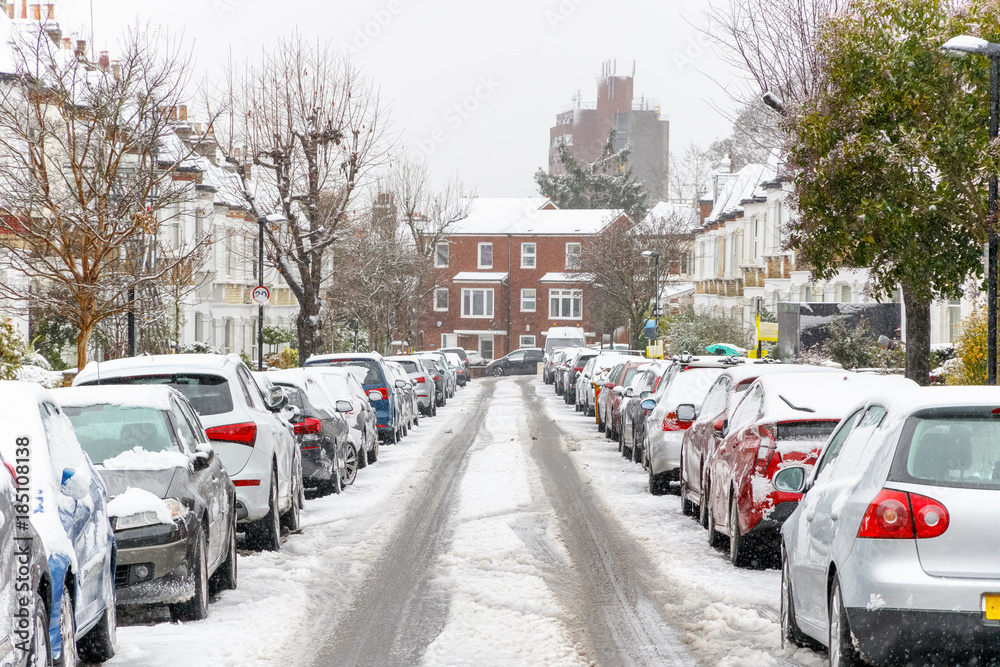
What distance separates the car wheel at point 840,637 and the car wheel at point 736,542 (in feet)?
13.8

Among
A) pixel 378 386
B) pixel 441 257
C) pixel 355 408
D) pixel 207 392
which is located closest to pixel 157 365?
pixel 207 392

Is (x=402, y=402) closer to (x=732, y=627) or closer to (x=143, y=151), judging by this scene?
(x=143, y=151)

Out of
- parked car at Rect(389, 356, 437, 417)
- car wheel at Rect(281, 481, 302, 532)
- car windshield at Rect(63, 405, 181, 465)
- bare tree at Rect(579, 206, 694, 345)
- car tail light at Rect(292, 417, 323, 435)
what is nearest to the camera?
car windshield at Rect(63, 405, 181, 465)

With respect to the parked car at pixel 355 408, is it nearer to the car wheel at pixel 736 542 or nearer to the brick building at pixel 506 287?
the car wheel at pixel 736 542

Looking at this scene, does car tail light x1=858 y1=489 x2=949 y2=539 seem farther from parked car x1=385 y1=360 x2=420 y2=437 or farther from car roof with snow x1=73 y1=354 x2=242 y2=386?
parked car x1=385 y1=360 x2=420 y2=437

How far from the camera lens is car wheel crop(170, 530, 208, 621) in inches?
324

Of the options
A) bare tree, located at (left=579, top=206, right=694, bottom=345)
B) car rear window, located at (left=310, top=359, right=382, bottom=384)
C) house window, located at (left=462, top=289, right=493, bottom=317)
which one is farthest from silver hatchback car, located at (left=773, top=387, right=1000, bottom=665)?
house window, located at (left=462, top=289, right=493, bottom=317)

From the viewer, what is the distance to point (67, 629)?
594 centimetres

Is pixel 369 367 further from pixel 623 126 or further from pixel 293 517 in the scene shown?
pixel 623 126

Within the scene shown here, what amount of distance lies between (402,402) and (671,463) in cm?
1200

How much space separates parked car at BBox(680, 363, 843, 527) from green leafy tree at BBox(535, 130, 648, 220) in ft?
291

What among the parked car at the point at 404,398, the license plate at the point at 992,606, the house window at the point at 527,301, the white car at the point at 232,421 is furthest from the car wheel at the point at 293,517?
the house window at the point at 527,301

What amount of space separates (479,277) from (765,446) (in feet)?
259

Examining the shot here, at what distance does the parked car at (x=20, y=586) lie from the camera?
4.92 meters
